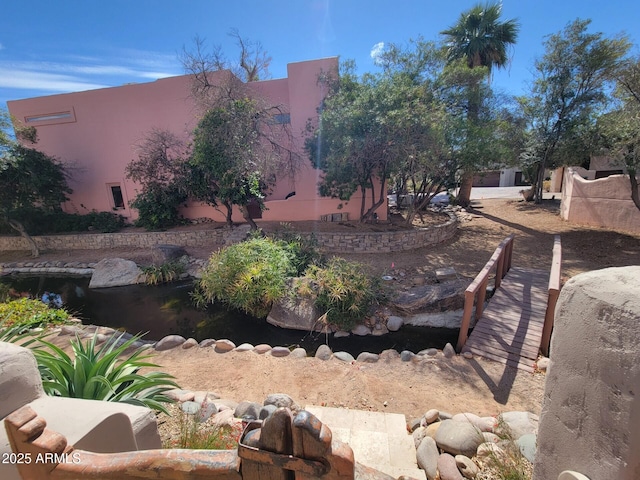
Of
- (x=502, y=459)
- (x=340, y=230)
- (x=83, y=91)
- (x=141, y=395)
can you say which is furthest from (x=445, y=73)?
(x=83, y=91)

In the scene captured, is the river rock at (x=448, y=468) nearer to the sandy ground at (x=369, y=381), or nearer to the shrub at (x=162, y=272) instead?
the sandy ground at (x=369, y=381)

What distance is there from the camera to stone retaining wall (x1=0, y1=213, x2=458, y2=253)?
8.47 meters

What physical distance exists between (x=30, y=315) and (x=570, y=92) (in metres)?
14.5

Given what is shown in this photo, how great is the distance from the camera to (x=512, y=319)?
4348mm

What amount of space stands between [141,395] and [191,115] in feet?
35.0

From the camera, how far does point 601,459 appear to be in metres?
0.97

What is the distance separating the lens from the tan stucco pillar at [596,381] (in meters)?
0.88

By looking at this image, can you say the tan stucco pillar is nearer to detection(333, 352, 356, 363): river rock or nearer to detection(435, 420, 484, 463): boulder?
detection(435, 420, 484, 463): boulder

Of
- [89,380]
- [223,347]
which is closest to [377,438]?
[89,380]

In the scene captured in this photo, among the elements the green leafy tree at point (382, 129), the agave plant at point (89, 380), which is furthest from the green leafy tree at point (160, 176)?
→ the agave plant at point (89, 380)

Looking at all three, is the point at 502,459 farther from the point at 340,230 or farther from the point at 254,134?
the point at 254,134

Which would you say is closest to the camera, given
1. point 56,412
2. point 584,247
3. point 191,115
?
point 56,412

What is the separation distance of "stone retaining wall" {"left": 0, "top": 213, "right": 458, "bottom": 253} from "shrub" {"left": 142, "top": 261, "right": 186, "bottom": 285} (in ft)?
5.66

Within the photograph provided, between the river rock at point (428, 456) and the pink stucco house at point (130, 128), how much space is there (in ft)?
27.8
